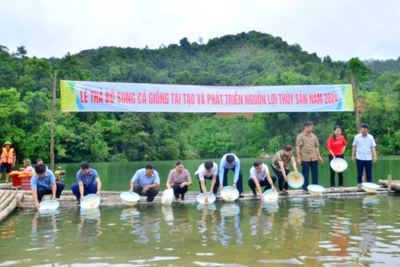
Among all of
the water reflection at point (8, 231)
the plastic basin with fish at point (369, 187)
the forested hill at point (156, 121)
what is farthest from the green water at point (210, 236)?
the forested hill at point (156, 121)

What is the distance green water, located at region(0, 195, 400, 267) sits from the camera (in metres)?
5.71

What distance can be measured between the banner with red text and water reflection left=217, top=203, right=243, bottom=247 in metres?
4.15

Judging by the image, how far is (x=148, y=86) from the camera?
13.4 metres

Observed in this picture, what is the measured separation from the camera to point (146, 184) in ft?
36.7

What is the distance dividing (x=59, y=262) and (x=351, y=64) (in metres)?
63.9

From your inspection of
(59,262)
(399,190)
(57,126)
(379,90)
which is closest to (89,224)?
(59,262)

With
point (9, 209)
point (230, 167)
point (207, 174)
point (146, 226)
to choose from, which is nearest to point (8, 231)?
point (9, 209)

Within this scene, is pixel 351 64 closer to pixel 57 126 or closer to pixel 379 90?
pixel 379 90

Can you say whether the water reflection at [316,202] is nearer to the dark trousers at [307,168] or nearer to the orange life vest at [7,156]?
the dark trousers at [307,168]

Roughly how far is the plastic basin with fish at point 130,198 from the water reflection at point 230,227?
6.49ft

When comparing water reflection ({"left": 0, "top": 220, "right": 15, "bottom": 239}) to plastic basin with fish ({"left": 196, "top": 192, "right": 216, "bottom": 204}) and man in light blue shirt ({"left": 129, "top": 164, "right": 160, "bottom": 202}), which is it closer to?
man in light blue shirt ({"left": 129, "top": 164, "right": 160, "bottom": 202})

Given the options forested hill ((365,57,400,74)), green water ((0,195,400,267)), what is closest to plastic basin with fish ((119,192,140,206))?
green water ((0,195,400,267))

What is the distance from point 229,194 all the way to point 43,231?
4.52 m

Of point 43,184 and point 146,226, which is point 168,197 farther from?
point 43,184
